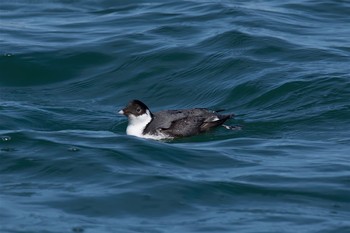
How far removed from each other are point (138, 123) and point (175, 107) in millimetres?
2431

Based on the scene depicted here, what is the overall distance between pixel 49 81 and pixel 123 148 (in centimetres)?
533

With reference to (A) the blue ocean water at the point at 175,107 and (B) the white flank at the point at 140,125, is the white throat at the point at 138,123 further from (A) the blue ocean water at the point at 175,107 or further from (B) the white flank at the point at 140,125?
(A) the blue ocean water at the point at 175,107

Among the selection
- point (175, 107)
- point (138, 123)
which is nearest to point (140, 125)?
point (138, 123)

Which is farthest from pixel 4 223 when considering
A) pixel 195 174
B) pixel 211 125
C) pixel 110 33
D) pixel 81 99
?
pixel 110 33

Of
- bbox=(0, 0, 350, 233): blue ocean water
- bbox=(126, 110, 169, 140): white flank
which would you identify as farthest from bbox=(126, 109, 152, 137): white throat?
bbox=(0, 0, 350, 233): blue ocean water

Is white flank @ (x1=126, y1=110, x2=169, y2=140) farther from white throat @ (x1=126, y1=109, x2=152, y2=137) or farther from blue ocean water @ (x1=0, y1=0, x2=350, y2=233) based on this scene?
blue ocean water @ (x1=0, y1=0, x2=350, y2=233)

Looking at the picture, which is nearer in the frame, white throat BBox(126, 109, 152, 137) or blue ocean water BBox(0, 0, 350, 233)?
blue ocean water BBox(0, 0, 350, 233)

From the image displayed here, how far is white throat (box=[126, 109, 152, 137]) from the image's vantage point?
15805mm

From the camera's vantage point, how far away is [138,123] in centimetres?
1588

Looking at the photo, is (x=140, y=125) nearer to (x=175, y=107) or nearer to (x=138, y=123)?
(x=138, y=123)

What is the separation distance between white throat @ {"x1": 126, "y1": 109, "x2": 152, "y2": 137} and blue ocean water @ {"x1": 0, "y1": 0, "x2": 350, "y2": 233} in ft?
0.68

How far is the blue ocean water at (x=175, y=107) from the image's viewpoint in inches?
466

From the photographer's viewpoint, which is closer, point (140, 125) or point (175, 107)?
point (140, 125)

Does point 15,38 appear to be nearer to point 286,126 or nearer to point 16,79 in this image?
point 16,79
